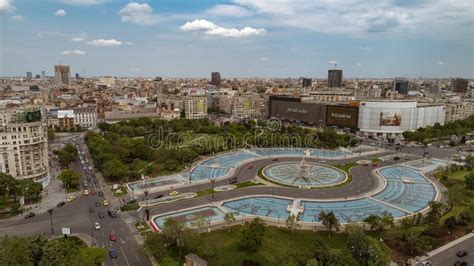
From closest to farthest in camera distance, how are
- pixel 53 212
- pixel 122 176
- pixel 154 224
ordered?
1. pixel 154 224
2. pixel 53 212
3. pixel 122 176

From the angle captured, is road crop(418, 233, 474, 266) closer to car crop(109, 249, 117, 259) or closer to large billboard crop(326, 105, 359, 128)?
car crop(109, 249, 117, 259)

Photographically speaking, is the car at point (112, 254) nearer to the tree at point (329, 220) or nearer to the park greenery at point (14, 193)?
the park greenery at point (14, 193)

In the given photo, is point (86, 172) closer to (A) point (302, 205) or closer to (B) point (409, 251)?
(A) point (302, 205)

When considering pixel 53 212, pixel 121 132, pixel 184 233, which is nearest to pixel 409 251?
pixel 184 233

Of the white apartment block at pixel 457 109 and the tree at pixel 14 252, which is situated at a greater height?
the white apartment block at pixel 457 109

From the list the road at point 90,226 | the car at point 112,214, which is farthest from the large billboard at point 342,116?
the car at point 112,214

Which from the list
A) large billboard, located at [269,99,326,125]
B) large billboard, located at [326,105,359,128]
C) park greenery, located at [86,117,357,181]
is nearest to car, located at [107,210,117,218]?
park greenery, located at [86,117,357,181]

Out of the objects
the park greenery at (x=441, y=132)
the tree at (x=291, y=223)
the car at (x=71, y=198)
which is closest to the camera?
the tree at (x=291, y=223)
